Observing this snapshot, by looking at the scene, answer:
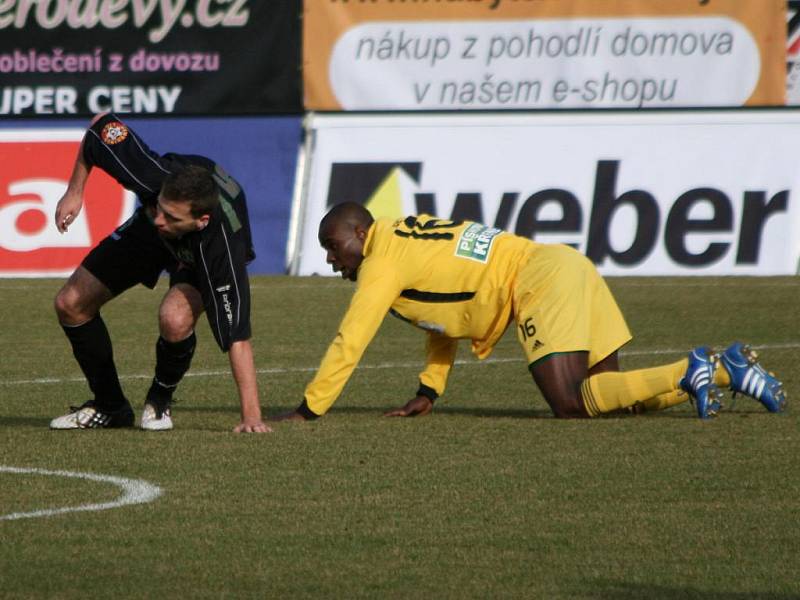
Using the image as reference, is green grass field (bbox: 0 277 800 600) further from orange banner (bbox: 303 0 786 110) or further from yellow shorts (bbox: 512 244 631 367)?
orange banner (bbox: 303 0 786 110)

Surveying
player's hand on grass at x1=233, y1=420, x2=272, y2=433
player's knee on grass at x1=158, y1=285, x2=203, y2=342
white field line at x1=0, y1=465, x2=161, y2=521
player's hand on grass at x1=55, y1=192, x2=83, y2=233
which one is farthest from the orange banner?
white field line at x1=0, y1=465, x2=161, y2=521

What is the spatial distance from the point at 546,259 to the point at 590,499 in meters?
2.39

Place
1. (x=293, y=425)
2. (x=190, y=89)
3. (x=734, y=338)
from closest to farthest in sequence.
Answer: (x=293, y=425) → (x=734, y=338) → (x=190, y=89)

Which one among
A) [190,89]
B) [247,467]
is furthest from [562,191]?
[247,467]

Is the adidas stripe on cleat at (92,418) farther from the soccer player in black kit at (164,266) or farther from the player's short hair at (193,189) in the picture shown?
the player's short hair at (193,189)

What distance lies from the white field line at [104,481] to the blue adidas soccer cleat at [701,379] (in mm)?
2830

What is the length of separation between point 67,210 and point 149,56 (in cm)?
1169

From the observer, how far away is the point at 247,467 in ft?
24.2

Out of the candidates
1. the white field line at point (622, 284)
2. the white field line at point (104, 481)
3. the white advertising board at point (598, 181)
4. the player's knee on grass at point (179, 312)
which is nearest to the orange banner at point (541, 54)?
the white advertising board at point (598, 181)

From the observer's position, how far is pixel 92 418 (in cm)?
868

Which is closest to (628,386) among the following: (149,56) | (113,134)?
(113,134)

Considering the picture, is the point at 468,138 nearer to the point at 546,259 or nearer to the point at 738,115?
the point at 738,115

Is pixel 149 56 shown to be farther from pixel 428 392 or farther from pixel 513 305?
pixel 513 305

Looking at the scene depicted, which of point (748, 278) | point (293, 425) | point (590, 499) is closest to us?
point (590, 499)
